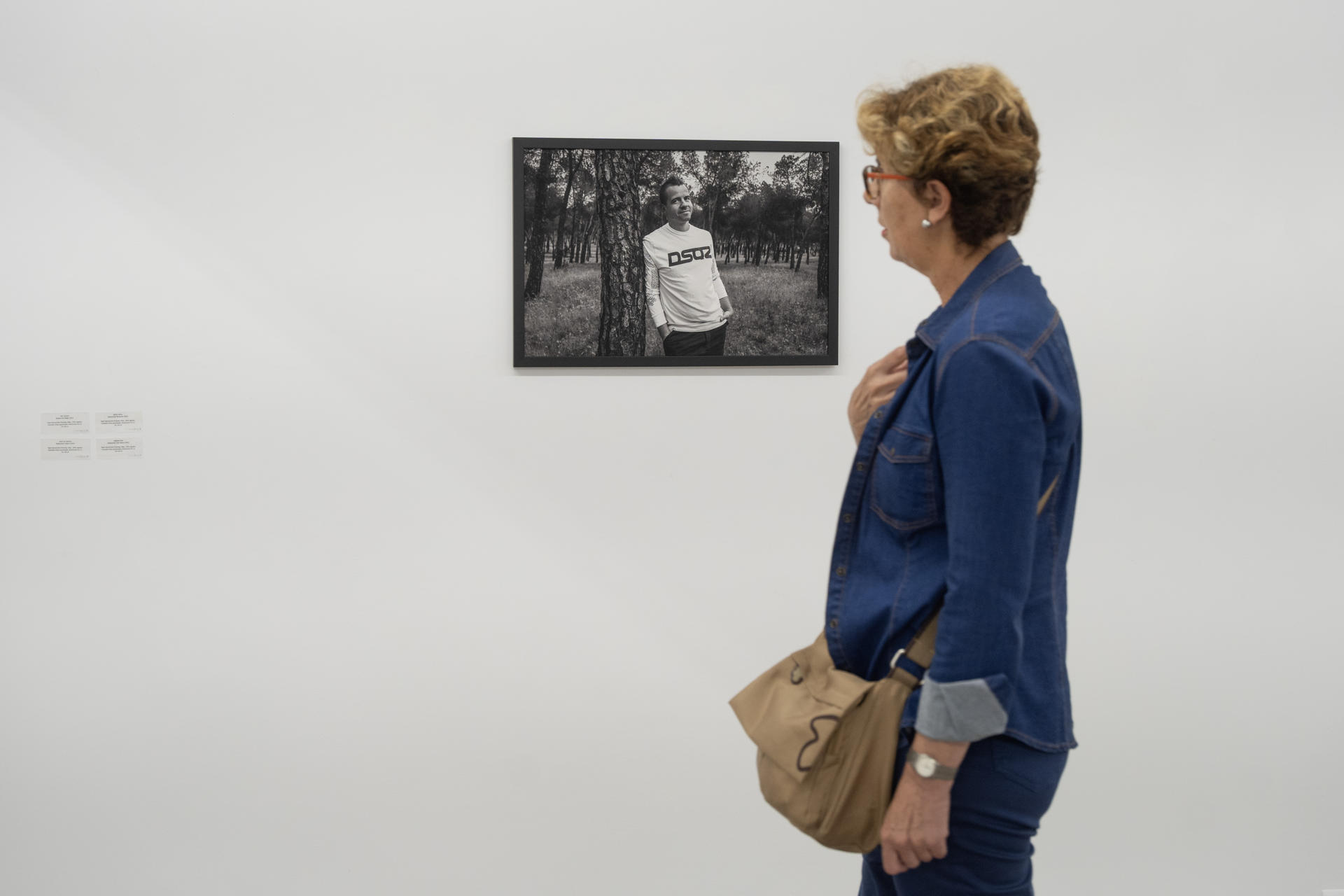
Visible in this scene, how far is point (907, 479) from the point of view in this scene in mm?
1138

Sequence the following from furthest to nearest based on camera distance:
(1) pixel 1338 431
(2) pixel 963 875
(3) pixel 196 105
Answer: (1) pixel 1338 431 < (3) pixel 196 105 < (2) pixel 963 875

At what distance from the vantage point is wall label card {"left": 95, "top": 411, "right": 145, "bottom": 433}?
2.23 m

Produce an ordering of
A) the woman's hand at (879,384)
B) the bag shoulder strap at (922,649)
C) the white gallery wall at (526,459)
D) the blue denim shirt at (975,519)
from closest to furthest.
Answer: the blue denim shirt at (975,519), the bag shoulder strap at (922,649), the woman's hand at (879,384), the white gallery wall at (526,459)

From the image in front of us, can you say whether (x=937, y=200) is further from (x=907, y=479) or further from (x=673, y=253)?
(x=673, y=253)

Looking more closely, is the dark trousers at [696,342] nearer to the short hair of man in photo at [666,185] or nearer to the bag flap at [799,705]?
the short hair of man in photo at [666,185]

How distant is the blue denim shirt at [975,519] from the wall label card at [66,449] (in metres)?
1.87

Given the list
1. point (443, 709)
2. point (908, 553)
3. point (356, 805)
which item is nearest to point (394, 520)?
point (443, 709)

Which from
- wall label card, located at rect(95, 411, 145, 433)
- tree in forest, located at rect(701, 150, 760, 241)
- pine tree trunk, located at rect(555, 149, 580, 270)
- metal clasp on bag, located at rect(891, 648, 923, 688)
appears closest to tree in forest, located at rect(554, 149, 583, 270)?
pine tree trunk, located at rect(555, 149, 580, 270)

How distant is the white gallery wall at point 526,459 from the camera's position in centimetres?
222

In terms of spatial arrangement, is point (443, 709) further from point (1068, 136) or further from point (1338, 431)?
point (1338, 431)

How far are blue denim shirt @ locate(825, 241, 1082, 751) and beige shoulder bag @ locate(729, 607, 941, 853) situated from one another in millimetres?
32

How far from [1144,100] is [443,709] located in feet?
7.36

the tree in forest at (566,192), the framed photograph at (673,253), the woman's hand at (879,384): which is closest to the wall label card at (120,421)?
the framed photograph at (673,253)

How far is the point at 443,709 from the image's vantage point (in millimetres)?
2307
